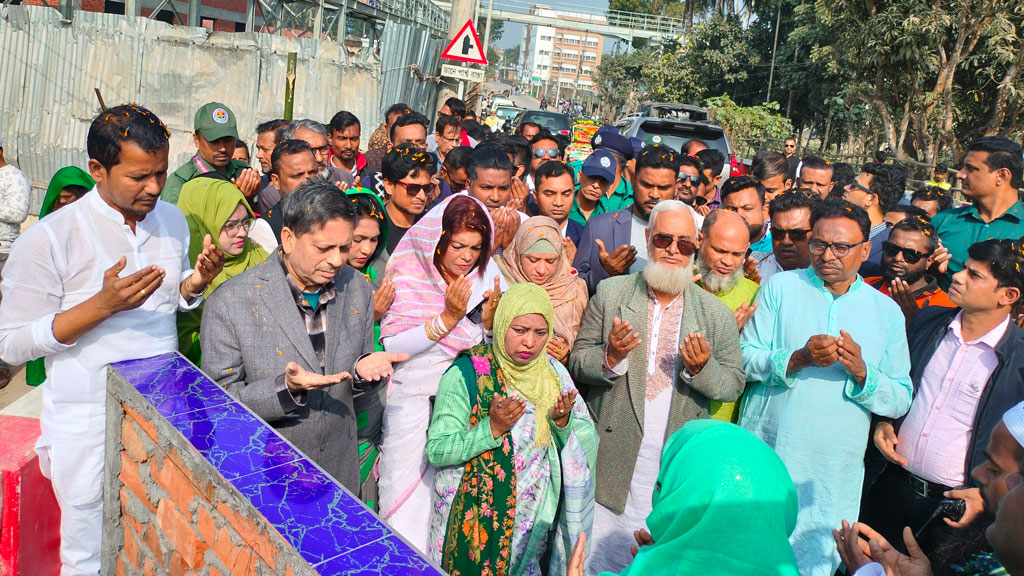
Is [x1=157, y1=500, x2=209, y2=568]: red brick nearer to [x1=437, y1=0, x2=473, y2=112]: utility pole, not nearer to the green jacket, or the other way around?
the green jacket

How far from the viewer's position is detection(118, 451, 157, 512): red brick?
2.76m

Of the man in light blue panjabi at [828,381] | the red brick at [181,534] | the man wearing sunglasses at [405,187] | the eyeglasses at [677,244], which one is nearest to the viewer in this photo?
the red brick at [181,534]

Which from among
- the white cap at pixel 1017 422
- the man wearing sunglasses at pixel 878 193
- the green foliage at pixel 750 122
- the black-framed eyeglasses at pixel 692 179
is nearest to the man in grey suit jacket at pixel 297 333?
the white cap at pixel 1017 422

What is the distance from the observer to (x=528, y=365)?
3.04 m

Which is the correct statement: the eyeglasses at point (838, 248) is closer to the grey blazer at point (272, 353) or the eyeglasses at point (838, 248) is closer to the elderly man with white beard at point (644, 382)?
the elderly man with white beard at point (644, 382)

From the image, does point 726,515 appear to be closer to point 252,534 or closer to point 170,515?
point 252,534

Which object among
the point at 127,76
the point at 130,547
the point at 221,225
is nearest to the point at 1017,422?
the point at 130,547

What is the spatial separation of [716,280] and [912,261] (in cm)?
119

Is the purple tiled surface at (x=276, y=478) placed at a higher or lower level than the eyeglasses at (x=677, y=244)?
lower

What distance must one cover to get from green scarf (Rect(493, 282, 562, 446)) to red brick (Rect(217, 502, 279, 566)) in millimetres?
1190

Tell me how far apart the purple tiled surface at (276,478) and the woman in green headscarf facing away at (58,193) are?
453 millimetres

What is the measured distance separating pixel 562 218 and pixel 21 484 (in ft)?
10.6

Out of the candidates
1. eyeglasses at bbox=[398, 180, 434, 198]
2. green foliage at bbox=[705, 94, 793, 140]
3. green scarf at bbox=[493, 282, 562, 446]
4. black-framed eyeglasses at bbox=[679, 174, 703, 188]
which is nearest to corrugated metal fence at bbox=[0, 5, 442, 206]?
eyeglasses at bbox=[398, 180, 434, 198]

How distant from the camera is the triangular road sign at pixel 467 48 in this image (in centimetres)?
1013
